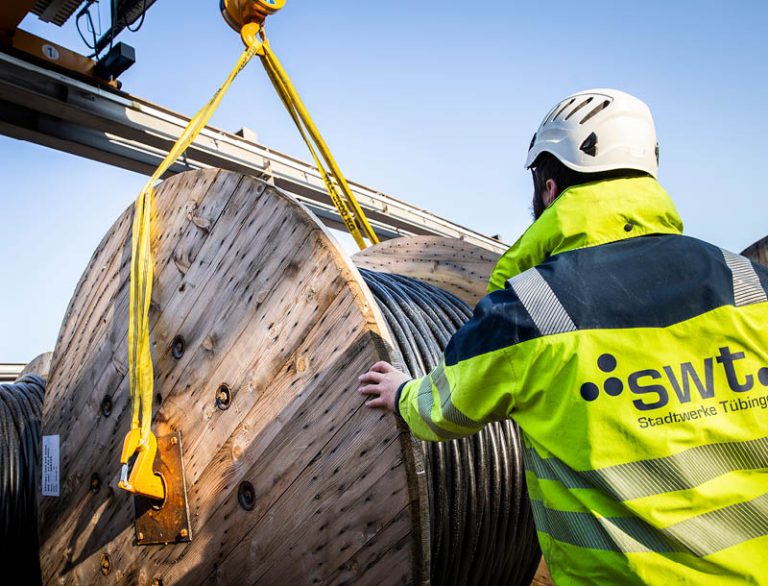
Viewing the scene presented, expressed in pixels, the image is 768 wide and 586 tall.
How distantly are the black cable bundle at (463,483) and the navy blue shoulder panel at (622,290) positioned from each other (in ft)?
2.63

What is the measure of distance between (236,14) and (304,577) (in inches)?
117

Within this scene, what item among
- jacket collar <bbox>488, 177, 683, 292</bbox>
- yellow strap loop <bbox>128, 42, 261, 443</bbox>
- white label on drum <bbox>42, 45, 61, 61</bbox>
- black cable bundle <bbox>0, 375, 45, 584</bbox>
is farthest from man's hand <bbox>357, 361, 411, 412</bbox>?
white label on drum <bbox>42, 45, 61, 61</bbox>

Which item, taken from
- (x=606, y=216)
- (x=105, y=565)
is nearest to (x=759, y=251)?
(x=606, y=216)

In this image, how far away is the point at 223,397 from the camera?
2463mm

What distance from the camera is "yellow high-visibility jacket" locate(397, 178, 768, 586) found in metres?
1.42

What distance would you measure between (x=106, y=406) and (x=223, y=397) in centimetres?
86

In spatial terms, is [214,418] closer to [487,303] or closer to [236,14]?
[487,303]

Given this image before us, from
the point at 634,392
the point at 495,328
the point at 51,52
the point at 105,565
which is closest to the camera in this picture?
the point at 634,392

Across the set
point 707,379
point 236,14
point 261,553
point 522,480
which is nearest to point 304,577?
point 261,553

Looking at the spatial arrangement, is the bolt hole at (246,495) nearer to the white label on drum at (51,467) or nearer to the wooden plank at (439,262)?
the white label on drum at (51,467)

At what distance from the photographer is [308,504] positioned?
7.15ft

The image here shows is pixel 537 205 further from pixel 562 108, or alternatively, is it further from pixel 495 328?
pixel 495 328

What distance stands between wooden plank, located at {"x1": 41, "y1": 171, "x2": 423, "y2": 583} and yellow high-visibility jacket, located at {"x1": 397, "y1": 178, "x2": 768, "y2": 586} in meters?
0.56

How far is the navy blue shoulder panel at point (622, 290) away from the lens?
150 centimetres
